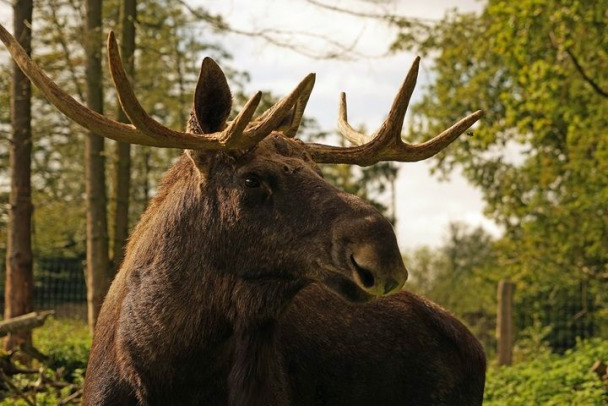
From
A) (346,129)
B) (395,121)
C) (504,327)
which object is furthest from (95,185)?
(395,121)

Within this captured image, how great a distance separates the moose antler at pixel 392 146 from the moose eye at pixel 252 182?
0.58 m

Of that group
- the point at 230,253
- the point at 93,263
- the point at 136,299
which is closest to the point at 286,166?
the point at 230,253

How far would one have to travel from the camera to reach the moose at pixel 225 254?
13.3 ft

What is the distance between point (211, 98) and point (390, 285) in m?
1.35

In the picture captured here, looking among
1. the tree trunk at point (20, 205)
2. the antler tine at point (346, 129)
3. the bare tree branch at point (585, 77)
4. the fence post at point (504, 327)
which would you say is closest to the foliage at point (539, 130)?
the bare tree branch at point (585, 77)

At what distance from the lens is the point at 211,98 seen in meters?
4.49

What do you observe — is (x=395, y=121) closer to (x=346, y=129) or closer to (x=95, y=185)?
(x=346, y=129)

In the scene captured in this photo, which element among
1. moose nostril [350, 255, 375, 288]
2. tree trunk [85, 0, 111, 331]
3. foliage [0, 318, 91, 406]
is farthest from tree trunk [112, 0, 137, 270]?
moose nostril [350, 255, 375, 288]

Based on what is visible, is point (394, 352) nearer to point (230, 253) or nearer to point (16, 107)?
point (230, 253)

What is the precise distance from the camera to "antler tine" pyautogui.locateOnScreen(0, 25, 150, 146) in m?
4.36

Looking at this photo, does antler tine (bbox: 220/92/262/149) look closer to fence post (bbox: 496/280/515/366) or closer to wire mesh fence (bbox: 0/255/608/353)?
fence post (bbox: 496/280/515/366)

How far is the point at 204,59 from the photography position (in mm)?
4348

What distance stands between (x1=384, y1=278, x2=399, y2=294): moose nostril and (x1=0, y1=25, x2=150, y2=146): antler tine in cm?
136

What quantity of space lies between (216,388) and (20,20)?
7.95 meters
